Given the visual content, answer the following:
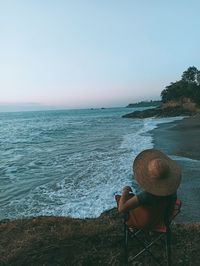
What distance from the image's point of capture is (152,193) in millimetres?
3750

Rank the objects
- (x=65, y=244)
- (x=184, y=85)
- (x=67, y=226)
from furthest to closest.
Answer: (x=184, y=85), (x=67, y=226), (x=65, y=244)

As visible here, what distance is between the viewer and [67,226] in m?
5.87

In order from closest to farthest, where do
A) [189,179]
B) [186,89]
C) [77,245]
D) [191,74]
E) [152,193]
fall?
[152,193] < [77,245] < [189,179] < [186,89] < [191,74]

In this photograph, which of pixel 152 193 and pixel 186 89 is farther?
pixel 186 89

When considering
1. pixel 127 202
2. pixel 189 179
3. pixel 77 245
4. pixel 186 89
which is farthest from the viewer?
pixel 186 89

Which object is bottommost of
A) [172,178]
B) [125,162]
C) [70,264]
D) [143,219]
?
[125,162]

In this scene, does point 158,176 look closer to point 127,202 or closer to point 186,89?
point 127,202

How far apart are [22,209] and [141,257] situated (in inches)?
234

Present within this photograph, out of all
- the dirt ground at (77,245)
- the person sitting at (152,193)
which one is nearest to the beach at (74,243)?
the dirt ground at (77,245)

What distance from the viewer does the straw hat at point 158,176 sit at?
3770 mm

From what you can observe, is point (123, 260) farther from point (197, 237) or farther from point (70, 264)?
point (197, 237)

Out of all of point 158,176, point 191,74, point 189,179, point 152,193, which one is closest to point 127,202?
point 152,193

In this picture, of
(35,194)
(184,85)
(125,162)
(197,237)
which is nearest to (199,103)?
(184,85)

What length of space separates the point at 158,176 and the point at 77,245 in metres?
1.96
